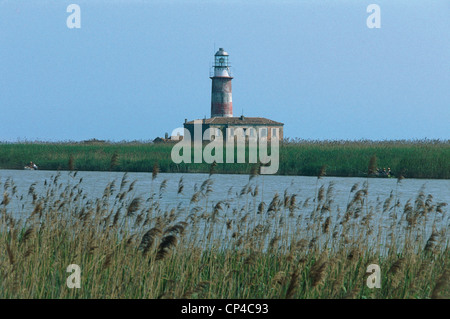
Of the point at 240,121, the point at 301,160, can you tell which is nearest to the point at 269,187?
the point at 301,160

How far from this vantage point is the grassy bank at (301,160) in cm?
2566

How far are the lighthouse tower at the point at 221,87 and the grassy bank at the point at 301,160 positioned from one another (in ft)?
58.0

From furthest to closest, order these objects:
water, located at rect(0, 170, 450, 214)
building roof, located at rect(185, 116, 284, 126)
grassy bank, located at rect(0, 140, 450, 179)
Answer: building roof, located at rect(185, 116, 284, 126)
grassy bank, located at rect(0, 140, 450, 179)
water, located at rect(0, 170, 450, 214)

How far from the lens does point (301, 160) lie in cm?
2744

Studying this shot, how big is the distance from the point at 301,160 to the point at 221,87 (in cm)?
2311

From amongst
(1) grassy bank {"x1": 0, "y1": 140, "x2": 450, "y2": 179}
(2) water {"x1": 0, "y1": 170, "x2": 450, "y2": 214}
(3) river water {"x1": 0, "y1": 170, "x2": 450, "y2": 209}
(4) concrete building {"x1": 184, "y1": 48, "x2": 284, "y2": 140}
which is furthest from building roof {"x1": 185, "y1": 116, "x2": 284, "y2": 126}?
(2) water {"x1": 0, "y1": 170, "x2": 450, "y2": 214}

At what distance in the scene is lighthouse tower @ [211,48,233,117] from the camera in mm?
49312

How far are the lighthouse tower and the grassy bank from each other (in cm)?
1767

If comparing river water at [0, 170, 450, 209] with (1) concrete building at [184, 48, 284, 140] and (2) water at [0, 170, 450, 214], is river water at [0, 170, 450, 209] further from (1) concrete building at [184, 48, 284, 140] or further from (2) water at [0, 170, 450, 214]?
(1) concrete building at [184, 48, 284, 140]

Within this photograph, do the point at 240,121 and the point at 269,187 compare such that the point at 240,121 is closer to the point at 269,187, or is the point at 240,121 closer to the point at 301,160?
the point at 301,160

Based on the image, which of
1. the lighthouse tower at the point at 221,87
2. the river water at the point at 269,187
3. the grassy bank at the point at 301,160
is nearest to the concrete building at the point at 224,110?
the lighthouse tower at the point at 221,87

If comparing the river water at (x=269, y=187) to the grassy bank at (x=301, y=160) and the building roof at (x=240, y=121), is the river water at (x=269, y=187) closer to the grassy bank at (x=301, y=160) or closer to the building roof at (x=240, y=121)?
the grassy bank at (x=301, y=160)

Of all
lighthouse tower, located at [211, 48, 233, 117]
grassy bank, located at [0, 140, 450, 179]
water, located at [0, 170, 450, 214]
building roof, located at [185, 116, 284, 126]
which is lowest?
water, located at [0, 170, 450, 214]
